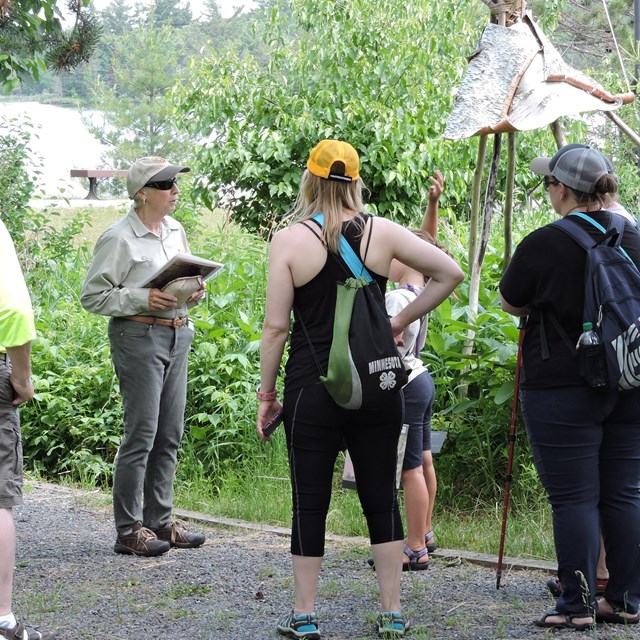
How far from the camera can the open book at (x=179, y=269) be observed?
5.09 m

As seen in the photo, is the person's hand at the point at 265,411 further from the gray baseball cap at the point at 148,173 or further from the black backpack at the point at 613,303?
the gray baseball cap at the point at 148,173

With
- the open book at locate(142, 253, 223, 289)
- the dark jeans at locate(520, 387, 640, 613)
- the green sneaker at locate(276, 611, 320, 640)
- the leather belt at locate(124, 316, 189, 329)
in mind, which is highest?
the open book at locate(142, 253, 223, 289)

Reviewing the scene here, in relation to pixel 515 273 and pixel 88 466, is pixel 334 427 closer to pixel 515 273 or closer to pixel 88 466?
pixel 515 273

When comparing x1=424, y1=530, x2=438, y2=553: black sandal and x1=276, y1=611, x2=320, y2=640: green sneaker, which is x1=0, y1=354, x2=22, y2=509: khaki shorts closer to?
x1=276, y1=611, x2=320, y2=640: green sneaker

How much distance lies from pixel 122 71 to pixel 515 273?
93.8 ft

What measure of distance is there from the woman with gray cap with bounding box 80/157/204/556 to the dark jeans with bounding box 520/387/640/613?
2013 mm

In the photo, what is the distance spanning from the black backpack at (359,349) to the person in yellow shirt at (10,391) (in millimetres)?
1070

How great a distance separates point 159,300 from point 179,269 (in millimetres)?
195

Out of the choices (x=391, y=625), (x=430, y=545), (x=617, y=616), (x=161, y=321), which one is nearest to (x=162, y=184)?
(x=161, y=321)

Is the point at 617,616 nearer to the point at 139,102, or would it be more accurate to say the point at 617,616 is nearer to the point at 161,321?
the point at 161,321

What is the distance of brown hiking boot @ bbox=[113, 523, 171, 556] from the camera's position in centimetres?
544

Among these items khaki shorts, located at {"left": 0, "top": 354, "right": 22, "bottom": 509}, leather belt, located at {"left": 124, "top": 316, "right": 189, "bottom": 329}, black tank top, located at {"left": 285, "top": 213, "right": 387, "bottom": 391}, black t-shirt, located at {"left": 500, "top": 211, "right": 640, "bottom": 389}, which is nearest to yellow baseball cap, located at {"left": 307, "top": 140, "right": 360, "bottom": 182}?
black tank top, located at {"left": 285, "top": 213, "right": 387, "bottom": 391}

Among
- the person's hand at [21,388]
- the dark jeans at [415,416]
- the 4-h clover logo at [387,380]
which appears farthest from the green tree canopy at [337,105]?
the person's hand at [21,388]

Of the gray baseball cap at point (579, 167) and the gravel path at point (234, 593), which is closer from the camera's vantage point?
the gray baseball cap at point (579, 167)
